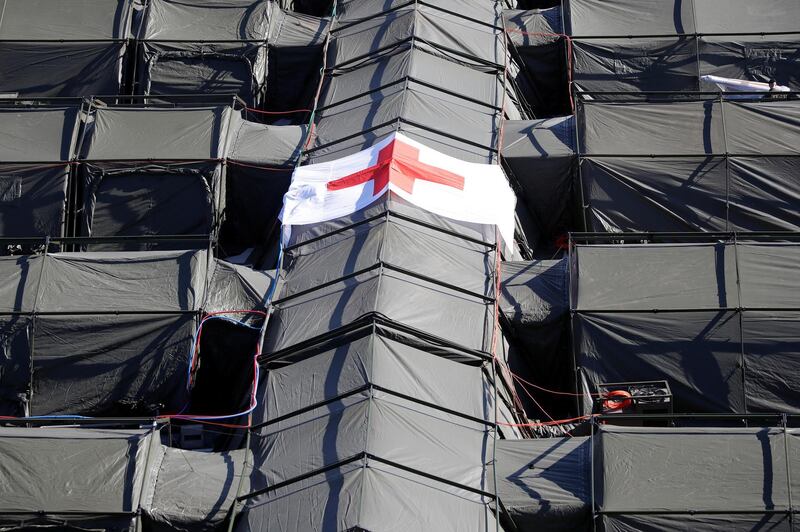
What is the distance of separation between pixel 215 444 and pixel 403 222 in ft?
20.7

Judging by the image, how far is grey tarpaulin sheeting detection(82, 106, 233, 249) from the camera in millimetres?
35250

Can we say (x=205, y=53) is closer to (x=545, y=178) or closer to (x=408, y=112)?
(x=408, y=112)

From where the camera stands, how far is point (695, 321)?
30766 mm

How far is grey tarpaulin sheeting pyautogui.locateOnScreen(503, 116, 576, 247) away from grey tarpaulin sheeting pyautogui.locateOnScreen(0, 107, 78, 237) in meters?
10.2

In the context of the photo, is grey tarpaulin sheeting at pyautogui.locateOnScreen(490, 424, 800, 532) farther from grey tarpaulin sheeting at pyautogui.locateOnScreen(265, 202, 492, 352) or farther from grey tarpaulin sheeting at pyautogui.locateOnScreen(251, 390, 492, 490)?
grey tarpaulin sheeting at pyautogui.locateOnScreen(265, 202, 492, 352)

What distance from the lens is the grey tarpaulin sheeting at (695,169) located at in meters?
34.2

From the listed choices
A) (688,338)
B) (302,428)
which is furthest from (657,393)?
(302,428)

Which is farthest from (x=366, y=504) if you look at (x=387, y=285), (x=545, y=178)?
(x=545, y=178)

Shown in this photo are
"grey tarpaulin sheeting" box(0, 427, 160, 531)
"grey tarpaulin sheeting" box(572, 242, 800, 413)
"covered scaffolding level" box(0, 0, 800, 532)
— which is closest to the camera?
"grey tarpaulin sheeting" box(0, 427, 160, 531)

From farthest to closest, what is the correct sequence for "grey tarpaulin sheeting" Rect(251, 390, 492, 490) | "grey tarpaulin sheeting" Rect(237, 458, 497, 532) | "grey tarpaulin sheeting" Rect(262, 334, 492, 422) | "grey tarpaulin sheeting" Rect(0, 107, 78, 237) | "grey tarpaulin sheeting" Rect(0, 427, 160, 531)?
"grey tarpaulin sheeting" Rect(0, 107, 78, 237), "grey tarpaulin sheeting" Rect(262, 334, 492, 422), "grey tarpaulin sheeting" Rect(251, 390, 492, 490), "grey tarpaulin sheeting" Rect(0, 427, 160, 531), "grey tarpaulin sheeting" Rect(237, 458, 497, 532)

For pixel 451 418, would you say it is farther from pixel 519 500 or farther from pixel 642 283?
pixel 642 283

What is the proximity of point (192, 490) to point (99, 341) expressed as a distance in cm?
515

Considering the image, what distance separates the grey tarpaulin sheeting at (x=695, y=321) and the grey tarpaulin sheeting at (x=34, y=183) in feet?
39.6

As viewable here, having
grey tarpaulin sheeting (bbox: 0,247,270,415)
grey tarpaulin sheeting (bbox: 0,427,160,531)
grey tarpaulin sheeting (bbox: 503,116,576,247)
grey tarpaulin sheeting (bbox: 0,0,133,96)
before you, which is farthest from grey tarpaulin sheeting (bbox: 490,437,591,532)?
grey tarpaulin sheeting (bbox: 0,0,133,96)
